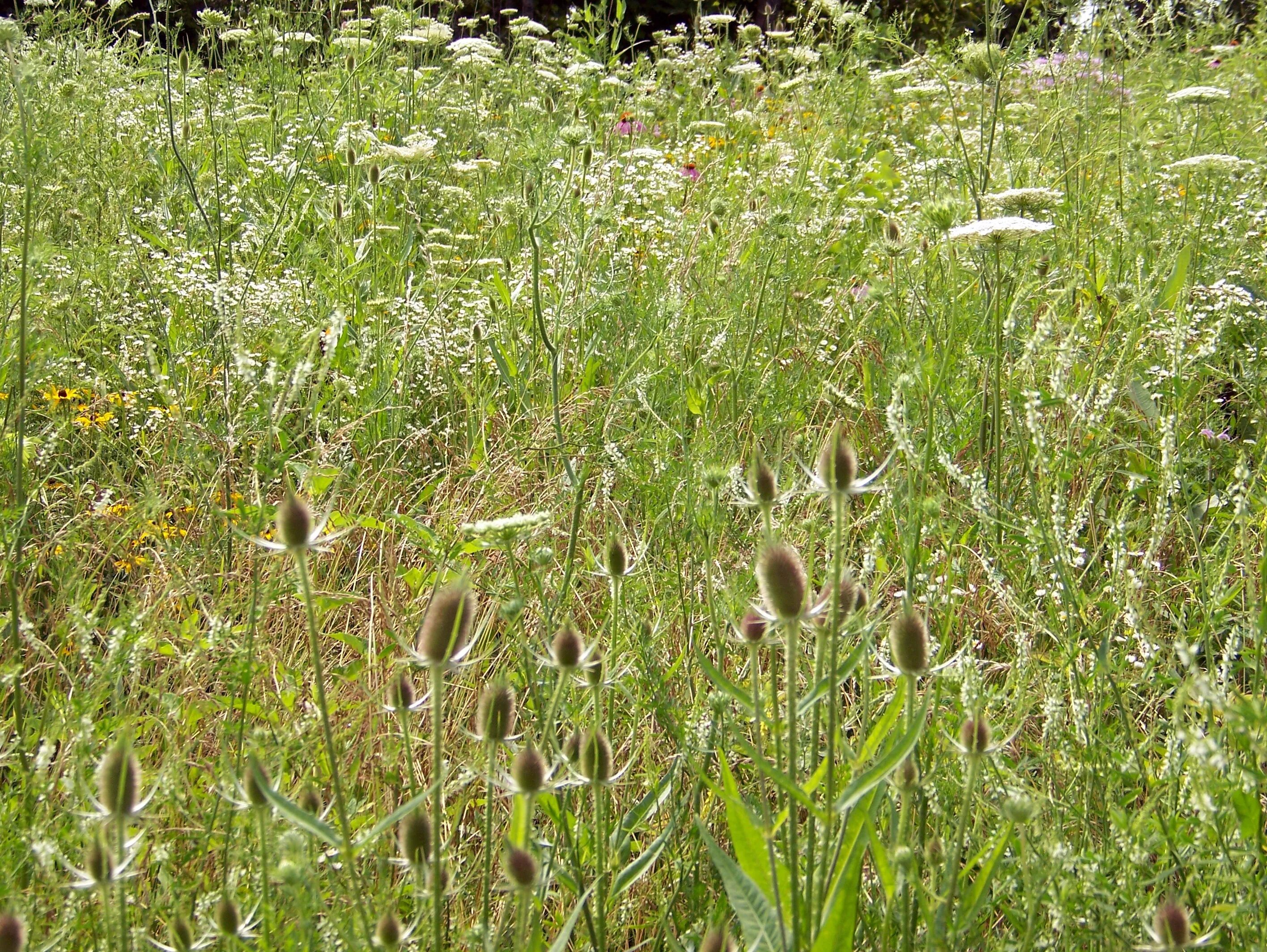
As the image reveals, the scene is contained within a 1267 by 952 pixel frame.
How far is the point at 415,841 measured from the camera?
1086 millimetres

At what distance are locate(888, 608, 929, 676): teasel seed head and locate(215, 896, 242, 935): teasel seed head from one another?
2.22ft

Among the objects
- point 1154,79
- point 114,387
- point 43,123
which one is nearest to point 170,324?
point 114,387

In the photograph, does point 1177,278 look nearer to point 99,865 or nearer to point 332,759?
point 332,759

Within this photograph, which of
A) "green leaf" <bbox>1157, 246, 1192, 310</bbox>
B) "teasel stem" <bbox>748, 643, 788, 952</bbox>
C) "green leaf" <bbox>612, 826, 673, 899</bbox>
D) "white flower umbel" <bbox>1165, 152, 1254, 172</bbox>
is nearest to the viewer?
"teasel stem" <bbox>748, 643, 788, 952</bbox>

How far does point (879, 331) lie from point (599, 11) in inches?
63.6

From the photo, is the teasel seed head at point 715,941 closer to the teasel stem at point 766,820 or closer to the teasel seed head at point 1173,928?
the teasel stem at point 766,820

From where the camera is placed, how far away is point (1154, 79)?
475cm

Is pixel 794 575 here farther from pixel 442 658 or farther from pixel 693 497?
pixel 693 497

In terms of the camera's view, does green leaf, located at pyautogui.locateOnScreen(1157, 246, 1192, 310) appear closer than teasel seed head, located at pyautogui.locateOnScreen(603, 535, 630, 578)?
No

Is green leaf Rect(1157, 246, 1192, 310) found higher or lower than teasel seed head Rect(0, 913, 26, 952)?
higher

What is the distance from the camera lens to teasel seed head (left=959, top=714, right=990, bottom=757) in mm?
1122

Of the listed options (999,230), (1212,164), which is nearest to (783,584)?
(999,230)

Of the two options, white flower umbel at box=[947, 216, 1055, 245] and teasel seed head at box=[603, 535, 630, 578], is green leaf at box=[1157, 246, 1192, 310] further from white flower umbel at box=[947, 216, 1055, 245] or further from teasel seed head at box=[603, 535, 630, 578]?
teasel seed head at box=[603, 535, 630, 578]

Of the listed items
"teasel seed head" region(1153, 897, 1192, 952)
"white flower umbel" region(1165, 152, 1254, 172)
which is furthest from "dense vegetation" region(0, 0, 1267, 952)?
"white flower umbel" region(1165, 152, 1254, 172)
